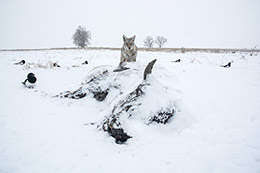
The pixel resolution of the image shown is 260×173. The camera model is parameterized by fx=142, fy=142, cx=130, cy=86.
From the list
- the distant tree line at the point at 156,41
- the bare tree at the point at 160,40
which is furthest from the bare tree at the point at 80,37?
the bare tree at the point at 160,40

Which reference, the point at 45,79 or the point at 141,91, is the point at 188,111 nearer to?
the point at 141,91

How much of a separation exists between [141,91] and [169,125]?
3.82ft

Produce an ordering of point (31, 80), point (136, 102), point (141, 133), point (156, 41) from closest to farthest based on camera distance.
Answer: point (141, 133), point (136, 102), point (31, 80), point (156, 41)

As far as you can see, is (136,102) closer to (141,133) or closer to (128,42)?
(141,133)

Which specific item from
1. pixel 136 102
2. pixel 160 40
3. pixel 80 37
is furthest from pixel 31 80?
pixel 160 40

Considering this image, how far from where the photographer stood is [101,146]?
3.21 meters

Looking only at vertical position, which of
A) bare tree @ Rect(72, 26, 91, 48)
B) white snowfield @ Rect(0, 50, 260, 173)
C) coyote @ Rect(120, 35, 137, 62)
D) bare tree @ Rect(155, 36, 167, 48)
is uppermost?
bare tree @ Rect(155, 36, 167, 48)

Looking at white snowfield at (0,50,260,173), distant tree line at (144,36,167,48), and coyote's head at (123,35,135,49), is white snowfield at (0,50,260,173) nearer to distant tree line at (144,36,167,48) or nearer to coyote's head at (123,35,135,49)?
coyote's head at (123,35,135,49)

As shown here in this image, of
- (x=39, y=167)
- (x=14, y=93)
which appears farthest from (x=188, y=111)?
(x=14, y=93)

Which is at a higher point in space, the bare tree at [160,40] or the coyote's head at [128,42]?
the bare tree at [160,40]

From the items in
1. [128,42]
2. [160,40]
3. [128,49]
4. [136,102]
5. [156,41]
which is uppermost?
[160,40]

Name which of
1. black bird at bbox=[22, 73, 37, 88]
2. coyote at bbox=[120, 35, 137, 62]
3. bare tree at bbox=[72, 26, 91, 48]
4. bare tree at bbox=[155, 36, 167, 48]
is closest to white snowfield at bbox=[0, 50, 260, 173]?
black bird at bbox=[22, 73, 37, 88]

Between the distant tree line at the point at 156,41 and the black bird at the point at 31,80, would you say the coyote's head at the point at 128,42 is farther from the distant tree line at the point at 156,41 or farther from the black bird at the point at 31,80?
the distant tree line at the point at 156,41

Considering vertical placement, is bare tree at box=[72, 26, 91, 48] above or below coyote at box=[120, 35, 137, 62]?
above
